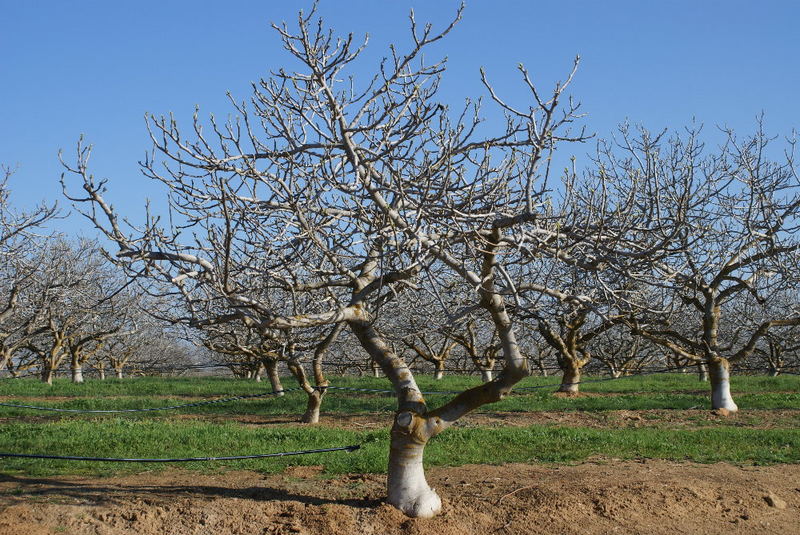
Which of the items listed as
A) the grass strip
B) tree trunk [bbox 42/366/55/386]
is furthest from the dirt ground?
tree trunk [bbox 42/366/55/386]

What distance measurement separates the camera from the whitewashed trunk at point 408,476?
622cm

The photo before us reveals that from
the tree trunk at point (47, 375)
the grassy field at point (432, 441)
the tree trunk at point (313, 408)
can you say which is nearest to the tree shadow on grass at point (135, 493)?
the grassy field at point (432, 441)

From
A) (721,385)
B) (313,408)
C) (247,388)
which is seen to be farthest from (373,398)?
(721,385)

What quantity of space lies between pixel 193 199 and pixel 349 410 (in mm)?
9339

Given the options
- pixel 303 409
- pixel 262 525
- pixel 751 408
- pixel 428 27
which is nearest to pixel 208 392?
pixel 303 409

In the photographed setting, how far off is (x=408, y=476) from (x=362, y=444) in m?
3.45

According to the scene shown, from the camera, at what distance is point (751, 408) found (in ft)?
46.8

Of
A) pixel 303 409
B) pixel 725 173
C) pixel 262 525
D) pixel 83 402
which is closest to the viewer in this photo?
pixel 262 525

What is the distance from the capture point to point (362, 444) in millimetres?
9672

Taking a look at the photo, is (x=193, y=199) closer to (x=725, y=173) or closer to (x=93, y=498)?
(x=93, y=498)

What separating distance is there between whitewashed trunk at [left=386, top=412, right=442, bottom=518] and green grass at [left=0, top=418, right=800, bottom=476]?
1778 mm

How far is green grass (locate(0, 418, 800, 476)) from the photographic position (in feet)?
28.1

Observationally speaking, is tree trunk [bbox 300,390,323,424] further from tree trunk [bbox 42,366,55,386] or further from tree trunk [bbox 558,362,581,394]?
tree trunk [bbox 42,366,55,386]

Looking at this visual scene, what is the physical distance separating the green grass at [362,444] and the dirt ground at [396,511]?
685mm
